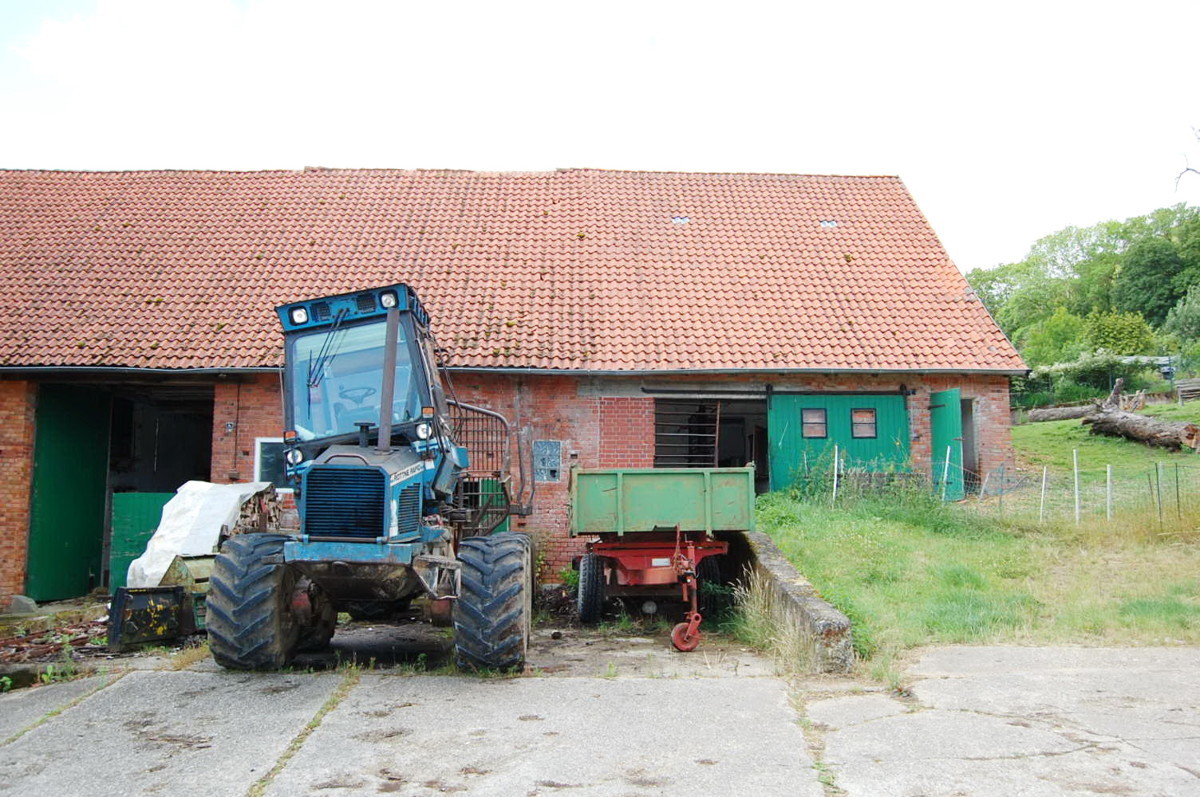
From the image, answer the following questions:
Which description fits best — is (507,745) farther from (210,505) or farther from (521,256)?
(521,256)

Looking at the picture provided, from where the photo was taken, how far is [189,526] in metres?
10.3

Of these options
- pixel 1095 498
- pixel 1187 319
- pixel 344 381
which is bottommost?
pixel 1095 498

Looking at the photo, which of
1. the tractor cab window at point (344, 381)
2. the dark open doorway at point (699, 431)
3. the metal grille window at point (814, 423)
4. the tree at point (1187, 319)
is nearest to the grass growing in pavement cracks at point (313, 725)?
the tractor cab window at point (344, 381)

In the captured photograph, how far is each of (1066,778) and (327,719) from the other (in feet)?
14.0

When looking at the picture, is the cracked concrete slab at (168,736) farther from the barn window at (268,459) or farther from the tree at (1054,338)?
the tree at (1054,338)

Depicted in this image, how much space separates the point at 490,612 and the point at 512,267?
10051 mm

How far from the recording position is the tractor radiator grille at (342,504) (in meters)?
6.60

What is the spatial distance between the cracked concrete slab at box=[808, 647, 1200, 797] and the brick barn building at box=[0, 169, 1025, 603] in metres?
7.35

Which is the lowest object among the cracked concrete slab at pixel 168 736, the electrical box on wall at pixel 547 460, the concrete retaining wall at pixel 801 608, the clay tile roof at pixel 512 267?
the cracked concrete slab at pixel 168 736

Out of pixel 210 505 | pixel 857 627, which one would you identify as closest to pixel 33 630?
pixel 210 505

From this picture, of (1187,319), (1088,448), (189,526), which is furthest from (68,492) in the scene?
(1187,319)

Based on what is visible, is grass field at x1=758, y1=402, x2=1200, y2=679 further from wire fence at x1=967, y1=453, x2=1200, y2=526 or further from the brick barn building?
the brick barn building

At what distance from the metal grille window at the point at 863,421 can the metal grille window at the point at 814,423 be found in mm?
442

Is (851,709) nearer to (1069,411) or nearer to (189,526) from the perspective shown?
(189,526)
